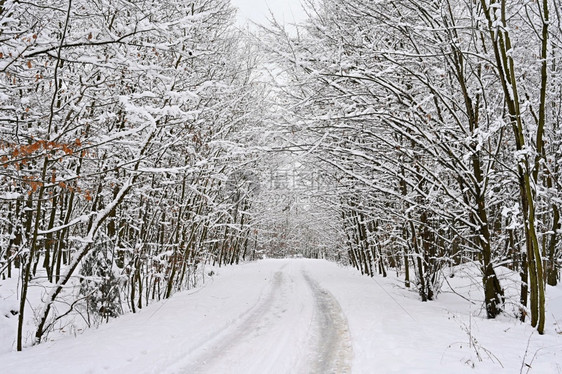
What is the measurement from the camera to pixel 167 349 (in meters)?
6.03

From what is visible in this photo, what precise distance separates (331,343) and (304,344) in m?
0.51

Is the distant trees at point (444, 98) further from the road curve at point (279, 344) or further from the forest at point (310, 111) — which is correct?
the road curve at point (279, 344)

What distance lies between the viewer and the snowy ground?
5.07 metres

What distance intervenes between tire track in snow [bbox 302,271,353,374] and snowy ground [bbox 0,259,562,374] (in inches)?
0.7

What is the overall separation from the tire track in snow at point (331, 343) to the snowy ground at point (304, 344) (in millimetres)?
17

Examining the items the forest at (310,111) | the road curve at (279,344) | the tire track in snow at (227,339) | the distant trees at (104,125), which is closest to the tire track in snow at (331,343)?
the road curve at (279,344)

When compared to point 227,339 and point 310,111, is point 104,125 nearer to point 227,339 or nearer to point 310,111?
A: point 310,111

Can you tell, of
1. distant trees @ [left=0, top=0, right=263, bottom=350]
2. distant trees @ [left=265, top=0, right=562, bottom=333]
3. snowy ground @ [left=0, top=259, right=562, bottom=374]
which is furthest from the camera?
distant trees @ [left=265, top=0, right=562, bottom=333]

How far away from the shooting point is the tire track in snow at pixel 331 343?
5.36 metres

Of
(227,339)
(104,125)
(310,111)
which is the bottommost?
(227,339)

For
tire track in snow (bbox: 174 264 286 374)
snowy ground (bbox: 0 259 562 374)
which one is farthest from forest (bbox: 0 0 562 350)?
tire track in snow (bbox: 174 264 286 374)

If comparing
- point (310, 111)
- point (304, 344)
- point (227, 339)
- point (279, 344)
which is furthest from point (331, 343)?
point (310, 111)

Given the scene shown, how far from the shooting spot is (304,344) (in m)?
6.55

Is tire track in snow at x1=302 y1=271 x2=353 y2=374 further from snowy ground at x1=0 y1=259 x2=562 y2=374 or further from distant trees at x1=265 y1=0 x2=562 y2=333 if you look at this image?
distant trees at x1=265 y1=0 x2=562 y2=333
